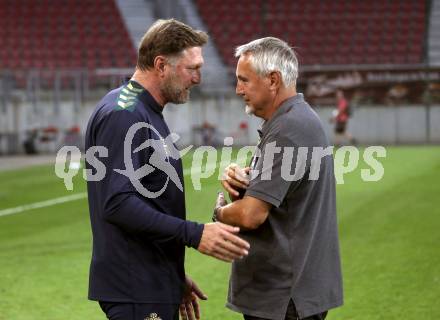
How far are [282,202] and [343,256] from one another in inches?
262

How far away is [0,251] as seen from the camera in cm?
1158

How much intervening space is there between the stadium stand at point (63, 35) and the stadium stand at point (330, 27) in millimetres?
4358

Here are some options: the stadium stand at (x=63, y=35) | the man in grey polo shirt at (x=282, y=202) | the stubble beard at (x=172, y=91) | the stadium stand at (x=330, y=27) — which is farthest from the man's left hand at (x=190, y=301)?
the stadium stand at (x=330, y=27)

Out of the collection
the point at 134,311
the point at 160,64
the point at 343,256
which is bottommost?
the point at 343,256

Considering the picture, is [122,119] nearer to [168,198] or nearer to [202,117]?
[168,198]

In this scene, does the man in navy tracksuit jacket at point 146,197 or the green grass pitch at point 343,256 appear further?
the green grass pitch at point 343,256

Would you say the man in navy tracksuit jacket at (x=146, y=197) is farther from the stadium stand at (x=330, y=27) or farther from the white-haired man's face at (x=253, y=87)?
the stadium stand at (x=330, y=27)

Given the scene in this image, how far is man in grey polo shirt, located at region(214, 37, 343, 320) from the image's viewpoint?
13.5 ft

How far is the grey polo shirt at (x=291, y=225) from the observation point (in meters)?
4.10

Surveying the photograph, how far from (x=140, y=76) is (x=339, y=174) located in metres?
16.6

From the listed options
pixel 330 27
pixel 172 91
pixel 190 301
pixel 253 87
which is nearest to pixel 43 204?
pixel 190 301

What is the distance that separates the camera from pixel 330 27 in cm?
4000

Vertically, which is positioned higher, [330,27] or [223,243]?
[223,243]

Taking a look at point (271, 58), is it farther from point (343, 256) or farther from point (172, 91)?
point (343, 256)
